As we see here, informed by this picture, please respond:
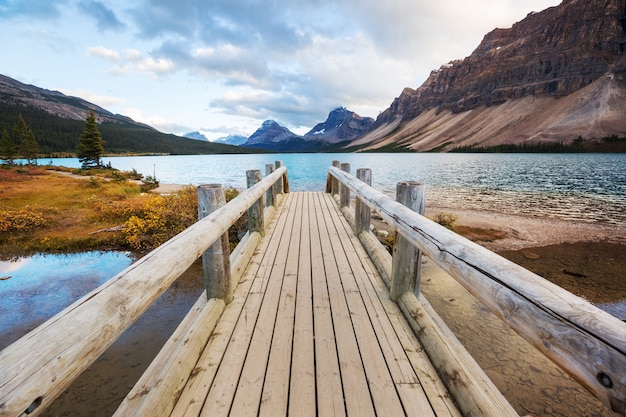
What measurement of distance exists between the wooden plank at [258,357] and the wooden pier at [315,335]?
0.01m

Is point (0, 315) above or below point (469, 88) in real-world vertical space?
below

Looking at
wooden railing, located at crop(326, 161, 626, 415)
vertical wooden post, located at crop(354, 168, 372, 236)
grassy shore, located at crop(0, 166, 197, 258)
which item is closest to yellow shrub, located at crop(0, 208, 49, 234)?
grassy shore, located at crop(0, 166, 197, 258)

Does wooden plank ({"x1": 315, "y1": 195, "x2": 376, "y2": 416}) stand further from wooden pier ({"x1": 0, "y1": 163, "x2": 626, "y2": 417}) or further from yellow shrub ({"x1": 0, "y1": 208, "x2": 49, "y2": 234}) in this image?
yellow shrub ({"x1": 0, "y1": 208, "x2": 49, "y2": 234})

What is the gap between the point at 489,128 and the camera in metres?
119

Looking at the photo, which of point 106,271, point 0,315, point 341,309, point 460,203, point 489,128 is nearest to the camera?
point 341,309

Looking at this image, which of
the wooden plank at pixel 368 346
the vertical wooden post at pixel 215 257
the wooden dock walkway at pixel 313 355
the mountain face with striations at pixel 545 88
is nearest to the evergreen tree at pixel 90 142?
the wooden dock walkway at pixel 313 355

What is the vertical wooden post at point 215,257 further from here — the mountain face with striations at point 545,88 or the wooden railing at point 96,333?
the mountain face with striations at point 545,88

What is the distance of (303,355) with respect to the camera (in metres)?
2.40

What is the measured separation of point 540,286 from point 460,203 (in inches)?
696

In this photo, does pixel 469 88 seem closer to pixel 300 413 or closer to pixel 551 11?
pixel 551 11

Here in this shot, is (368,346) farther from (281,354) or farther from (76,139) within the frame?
(76,139)

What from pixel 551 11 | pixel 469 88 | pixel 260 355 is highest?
pixel 551 11

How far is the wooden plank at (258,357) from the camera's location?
1.92 m

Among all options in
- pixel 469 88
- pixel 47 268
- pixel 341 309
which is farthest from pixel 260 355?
pixel 469 88
